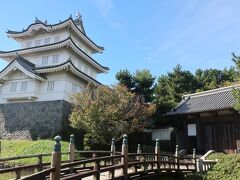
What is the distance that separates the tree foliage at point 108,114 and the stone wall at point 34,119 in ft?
12.1

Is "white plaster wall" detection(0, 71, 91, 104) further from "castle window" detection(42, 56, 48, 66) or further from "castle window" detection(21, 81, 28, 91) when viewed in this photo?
"castle window" detection(42, 56, 48, 66)

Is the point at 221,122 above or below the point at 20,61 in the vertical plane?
below

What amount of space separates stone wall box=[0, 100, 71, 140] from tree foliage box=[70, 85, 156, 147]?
3.69 metres

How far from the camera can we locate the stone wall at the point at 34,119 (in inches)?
1067

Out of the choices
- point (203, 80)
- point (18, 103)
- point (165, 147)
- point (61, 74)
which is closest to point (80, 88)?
point (61, 74)

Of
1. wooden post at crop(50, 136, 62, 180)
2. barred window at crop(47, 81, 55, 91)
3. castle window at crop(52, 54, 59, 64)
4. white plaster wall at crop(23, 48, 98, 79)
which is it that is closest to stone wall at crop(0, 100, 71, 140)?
barred window at crop(47, 81, 55, 91)

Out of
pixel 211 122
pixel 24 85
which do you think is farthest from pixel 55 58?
pixel 211 122

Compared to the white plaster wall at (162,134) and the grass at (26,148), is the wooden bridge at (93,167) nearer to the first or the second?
the grass at (26,148)

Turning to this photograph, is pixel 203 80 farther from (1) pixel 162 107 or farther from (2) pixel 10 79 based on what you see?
(2) pixel 10 79

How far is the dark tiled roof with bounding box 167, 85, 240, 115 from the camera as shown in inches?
846

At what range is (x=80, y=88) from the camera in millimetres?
31406

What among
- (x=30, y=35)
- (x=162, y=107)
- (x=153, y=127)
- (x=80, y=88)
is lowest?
(x=153, y=127)

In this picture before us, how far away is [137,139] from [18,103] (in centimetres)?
1340

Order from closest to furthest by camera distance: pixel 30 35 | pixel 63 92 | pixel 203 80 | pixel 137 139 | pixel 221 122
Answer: pixel 221 122, pixel 137 139, pixel 63 92, pixel 30 35, pixel 203 80
